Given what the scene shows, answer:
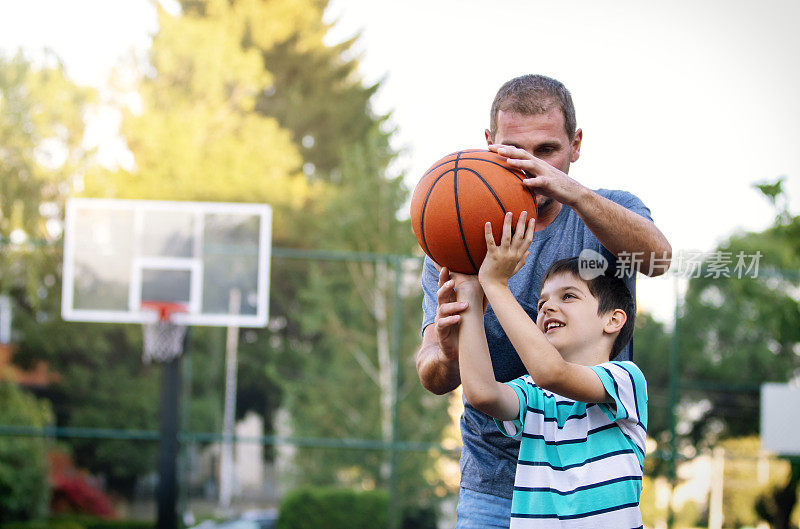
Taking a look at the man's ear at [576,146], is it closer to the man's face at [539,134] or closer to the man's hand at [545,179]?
the man's face at [539,134]

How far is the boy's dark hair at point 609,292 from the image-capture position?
87.0 inches

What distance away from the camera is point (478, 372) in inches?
80.9

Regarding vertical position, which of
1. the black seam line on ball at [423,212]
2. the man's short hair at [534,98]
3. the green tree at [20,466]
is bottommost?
the green tree at [20,466]

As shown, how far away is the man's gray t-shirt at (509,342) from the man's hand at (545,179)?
343mm

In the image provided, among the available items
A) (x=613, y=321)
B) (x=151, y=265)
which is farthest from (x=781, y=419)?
(x=613, y=321)

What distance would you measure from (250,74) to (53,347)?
876 cm

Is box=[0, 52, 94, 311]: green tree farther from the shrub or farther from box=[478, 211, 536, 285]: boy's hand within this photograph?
box=[478, 211, 536, 285]: boy's hand

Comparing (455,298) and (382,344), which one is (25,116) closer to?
(382,344)

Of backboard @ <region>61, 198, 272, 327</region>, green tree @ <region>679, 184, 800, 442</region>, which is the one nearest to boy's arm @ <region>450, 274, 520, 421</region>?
backboard @ <region>61, 198, 272, 327</region>

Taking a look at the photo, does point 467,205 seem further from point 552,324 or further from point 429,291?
point 429,291

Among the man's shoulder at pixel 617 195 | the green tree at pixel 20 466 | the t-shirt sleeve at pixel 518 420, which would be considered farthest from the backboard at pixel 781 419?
the green tree at pixel 20 466

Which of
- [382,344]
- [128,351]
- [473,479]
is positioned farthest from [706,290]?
[473,479]

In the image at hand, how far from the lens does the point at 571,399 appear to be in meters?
2.07

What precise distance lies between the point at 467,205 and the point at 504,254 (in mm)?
196
